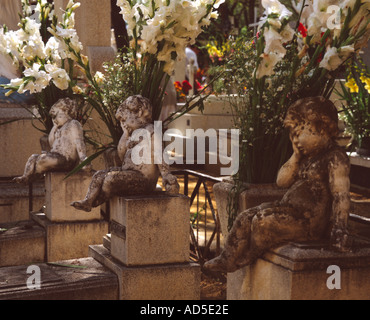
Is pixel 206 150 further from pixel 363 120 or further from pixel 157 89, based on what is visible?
pixel 157 89

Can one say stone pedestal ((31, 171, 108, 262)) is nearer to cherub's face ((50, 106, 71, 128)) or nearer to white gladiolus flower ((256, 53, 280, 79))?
cherub's face ((50, 106, 71, 128))

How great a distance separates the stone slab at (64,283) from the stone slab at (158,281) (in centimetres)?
9

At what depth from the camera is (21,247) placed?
608cm

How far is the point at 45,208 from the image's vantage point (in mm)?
6445

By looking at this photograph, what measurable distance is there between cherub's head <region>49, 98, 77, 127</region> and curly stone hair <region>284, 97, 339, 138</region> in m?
3.24

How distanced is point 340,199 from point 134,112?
2064 millimetres

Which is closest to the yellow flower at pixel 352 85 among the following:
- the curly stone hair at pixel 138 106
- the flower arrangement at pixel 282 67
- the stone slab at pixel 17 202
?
the stone slab at pixel 17 202

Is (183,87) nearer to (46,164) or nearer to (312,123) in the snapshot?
(46,164)

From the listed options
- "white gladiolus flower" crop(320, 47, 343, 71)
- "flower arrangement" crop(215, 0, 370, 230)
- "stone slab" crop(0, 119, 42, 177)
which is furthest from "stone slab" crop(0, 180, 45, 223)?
"white gladiolus flower" crop(320, 47, 343, 71)

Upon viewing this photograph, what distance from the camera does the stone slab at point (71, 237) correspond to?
241 inches

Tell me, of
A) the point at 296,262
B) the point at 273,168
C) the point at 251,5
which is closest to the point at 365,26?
the point at 273,168

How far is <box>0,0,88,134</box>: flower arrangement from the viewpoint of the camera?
193 inches

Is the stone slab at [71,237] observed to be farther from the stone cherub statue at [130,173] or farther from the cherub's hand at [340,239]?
the cherub's hand at [340,239]
